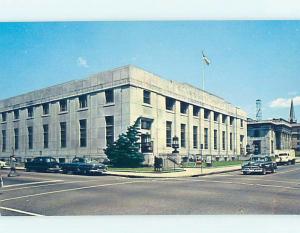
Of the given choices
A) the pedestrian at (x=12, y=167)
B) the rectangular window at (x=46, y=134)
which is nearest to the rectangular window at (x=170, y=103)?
the rectangular window at (x=46, y=134)

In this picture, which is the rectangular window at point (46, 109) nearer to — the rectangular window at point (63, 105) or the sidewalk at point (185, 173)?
the rectangular window at point (63, 105)

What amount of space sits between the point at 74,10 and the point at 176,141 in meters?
5.93

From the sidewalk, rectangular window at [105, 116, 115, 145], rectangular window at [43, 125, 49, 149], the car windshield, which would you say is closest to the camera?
the sidewalk

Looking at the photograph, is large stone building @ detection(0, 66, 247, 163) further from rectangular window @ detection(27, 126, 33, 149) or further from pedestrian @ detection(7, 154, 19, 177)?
pedestrian @ detection(7, 154, 19, 177)

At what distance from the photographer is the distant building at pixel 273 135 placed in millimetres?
10250

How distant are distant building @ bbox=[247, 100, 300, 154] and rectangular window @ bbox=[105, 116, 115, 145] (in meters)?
Answer: 4.73

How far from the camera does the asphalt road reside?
802 centimetres

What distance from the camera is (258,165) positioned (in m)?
14.1

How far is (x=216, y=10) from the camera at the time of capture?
9117 mm

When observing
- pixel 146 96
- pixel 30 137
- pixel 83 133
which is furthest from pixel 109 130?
pixel 30 137

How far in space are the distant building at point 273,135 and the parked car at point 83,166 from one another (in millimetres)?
5216

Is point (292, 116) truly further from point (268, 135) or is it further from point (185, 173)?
point (185, 173)

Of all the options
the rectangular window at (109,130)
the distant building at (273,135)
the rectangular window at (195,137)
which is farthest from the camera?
the rectangular window at (195,137)

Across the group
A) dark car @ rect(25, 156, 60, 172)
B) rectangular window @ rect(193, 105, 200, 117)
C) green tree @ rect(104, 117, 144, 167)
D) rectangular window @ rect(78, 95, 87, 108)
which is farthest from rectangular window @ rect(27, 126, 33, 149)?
rectangular window @ rect(193, 105, 200, 117)
